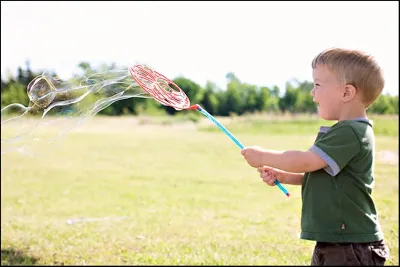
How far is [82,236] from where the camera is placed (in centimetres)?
550

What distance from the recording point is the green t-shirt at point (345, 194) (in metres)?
2.02

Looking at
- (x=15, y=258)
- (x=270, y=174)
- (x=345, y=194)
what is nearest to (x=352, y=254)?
(x=345, y=194)

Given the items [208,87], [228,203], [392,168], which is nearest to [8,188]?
[228,203]

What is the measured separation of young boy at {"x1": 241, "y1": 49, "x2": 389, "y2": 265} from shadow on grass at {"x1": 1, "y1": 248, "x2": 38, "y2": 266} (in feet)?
10.3

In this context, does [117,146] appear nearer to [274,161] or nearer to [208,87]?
[208,87]

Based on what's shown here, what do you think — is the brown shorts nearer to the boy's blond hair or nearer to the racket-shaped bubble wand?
the boy's blond hair

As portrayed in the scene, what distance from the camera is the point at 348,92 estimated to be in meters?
2.06

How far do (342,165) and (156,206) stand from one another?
5.60 metres

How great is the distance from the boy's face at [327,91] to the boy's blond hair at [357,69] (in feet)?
0.09

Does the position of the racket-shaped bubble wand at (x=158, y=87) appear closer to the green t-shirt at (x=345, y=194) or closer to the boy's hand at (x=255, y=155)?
the boy's hand at (x=255, y=155)

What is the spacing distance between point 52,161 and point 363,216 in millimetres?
11152

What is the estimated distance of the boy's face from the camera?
2078 millimetres

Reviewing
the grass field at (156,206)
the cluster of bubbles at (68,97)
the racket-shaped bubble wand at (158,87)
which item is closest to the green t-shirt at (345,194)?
the racket-shaped bubble wand at (158,87)

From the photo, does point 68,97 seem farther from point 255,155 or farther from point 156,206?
point 156,206
